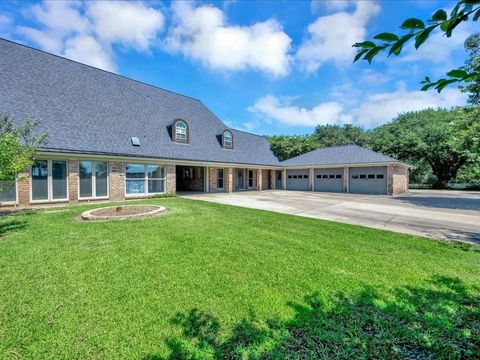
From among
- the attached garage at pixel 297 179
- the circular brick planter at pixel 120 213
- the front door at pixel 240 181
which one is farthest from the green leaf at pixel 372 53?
the attached garage at pixel 297 179

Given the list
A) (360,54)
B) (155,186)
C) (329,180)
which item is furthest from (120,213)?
(329,180)

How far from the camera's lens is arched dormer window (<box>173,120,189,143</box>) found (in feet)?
59.5

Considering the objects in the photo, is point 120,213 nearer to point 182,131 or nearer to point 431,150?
point 182,131

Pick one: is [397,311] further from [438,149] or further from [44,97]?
[438,149]

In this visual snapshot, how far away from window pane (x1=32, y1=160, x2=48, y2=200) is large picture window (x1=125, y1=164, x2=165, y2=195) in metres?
3.85

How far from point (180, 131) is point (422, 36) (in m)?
18.5

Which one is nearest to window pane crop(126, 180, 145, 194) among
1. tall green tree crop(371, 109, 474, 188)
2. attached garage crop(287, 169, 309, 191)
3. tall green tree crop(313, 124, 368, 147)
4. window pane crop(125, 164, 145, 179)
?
window pane crop(125, 164, 145, 179)

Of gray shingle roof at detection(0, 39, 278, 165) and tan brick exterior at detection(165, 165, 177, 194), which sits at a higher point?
gray shingle roof at detection(0, 39, 278, 165)

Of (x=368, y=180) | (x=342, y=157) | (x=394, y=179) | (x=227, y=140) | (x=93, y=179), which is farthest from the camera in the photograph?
(x=342, y=157)

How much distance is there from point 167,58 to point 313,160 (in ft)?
56.5

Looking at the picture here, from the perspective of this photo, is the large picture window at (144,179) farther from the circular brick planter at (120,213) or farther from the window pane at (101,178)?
the circular brick planter at (120,213)

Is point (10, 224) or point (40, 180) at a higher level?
point (40, 180)

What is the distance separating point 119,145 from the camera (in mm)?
14266

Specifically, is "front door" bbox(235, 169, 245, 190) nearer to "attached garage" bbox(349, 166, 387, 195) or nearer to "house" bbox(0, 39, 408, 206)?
"house" bbox(0, 39, 408, 206)
